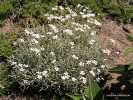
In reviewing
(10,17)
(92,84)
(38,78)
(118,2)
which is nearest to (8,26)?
(10,17)

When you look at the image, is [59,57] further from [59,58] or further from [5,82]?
[5,82]

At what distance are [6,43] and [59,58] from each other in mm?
1341

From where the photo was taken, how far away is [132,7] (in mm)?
8180

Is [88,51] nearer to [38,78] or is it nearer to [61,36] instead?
[61,36]

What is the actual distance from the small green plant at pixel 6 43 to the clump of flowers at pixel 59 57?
212mm

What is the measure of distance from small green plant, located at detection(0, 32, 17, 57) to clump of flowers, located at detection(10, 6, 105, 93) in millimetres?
212

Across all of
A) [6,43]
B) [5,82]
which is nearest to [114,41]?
[6,43]

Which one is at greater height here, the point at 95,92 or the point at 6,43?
the point at 95,92

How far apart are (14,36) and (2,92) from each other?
1393 millimetres

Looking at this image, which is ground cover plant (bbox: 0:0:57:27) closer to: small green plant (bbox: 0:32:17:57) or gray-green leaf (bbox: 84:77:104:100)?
small green plant (bbox: 0:32:17:57)

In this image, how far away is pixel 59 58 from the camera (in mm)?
6090

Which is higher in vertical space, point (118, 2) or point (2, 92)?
point (118, 2)

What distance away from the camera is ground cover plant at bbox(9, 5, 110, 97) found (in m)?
5.82

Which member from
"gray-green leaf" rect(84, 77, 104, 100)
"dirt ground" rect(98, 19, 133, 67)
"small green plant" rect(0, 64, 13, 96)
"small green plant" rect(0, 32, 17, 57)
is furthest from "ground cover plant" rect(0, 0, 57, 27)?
"gray-green leaf" rect(84, 77, 104, 100)
